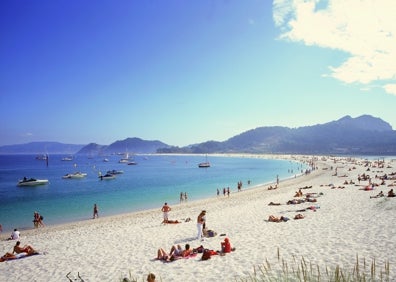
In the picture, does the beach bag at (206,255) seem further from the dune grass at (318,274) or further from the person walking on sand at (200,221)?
the person walking on sand at (200,221)

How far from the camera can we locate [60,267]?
1155cm

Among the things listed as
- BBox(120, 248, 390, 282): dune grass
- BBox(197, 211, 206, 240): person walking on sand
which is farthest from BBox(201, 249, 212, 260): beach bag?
BBox(197, 211, 206, 240): person walking on sand

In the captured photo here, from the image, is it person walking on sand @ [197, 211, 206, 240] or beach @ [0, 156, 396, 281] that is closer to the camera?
beach @ [0, 156, 396, 281]

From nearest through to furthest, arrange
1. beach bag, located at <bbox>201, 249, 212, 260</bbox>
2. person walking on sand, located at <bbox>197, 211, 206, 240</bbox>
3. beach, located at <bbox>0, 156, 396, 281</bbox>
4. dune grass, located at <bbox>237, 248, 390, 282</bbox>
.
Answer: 1. dune grass, located at <bbox>237, 248, 390, 282</bbox>
2. beach, located at <bbox>0, 156, 396, 281</bbox>
3. beach bag, located at <bbox>201, 249, 212, 260</bbox>
4. person walking on sand, located at <bbox>197, 211, 206, 240</bbox>

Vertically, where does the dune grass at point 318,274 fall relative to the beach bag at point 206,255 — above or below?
above

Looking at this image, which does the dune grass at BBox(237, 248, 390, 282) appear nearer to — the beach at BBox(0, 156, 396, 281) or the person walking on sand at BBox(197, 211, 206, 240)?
the beach at BBox(0, 156, 396, 281)

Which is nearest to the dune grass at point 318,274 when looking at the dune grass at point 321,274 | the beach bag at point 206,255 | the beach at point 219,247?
the dune grass at point 321,274

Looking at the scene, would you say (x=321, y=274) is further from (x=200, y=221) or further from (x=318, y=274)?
(x=200, y=221)

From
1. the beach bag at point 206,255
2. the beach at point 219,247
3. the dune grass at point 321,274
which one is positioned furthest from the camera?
the beach bag at point 206,255

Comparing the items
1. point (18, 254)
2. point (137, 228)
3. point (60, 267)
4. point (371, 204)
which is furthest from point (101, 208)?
point (371, 204)

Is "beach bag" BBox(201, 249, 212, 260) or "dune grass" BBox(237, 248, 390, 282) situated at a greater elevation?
"dune grass" BBox(237, 248, 390, 282)

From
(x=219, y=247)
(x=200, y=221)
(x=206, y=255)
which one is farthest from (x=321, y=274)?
(x=200, y=221)

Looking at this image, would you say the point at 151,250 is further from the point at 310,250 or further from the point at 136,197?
the point at 136,197

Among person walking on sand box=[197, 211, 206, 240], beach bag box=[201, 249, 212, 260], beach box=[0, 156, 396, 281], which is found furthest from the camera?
person walking on sand box=[197, 211, 206, 240]
